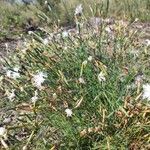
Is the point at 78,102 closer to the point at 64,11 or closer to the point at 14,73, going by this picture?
the point at 14,73

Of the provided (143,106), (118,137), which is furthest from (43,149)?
(143,106)

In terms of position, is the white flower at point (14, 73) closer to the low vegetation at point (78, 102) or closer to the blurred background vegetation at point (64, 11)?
the low vegetation at point (78, 102)

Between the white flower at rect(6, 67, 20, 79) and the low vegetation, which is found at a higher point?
the white flower at rect(6, 67, 20, 79)

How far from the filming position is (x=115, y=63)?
4559mm

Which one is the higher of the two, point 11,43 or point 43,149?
point 43,149

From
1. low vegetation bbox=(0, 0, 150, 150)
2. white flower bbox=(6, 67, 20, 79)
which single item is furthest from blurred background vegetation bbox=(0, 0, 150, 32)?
white flower bbox=(6, 67, 20, 79)

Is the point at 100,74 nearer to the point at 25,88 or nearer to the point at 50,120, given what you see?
the point at 50,120

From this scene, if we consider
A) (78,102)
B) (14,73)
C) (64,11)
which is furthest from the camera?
(64,11)

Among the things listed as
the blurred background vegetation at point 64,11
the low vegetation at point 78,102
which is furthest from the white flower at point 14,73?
the blurred background vegetation at point 64,11

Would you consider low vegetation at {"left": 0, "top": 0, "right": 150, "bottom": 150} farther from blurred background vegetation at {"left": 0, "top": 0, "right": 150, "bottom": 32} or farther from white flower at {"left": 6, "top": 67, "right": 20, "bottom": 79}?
blurred background vegetation at {"left": 0, "top": 0, "right": 150, "bottom": 32}

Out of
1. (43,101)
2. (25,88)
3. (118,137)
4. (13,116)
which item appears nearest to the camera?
(118,137)

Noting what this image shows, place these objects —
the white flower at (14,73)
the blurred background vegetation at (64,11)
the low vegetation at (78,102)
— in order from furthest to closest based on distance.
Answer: the blurred background vegetation at (64,11) < the white flower at (14,73) < the low vegetation at (78,102)

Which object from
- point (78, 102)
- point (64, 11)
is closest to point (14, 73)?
point (78, 102)

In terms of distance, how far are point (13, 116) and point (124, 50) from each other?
1191 millimetres
